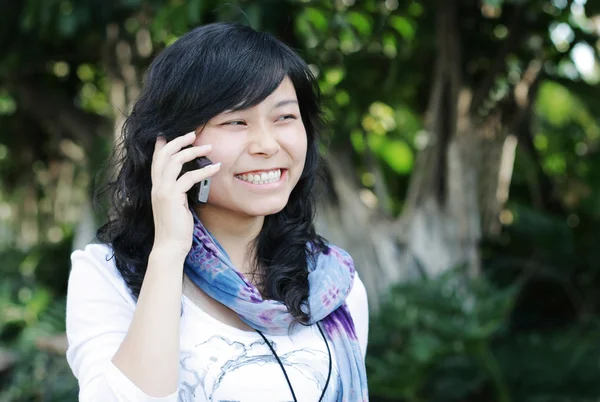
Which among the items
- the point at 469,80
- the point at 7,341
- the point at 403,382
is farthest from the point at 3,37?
the point at 403,382

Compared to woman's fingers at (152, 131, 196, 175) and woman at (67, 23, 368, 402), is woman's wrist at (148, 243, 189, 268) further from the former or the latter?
woman's fingers at (152, 131, 196, 175)

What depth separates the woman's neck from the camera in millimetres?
1577

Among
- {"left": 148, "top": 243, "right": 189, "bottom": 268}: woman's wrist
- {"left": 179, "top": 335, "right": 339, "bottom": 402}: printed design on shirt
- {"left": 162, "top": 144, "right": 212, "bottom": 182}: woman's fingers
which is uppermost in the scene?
{"left": 162, "top": 144, "right": 212, "bottom": 182}: woman's fingers

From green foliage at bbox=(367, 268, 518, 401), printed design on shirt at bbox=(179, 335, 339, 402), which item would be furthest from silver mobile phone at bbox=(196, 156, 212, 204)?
green foliage at bbox=(367, 268, 518, 401)

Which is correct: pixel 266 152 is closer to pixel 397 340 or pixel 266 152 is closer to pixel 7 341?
pixel 397 340

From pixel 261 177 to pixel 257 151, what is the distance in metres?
0.06

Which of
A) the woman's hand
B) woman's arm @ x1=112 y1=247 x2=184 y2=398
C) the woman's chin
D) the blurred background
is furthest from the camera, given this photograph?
the blurred background

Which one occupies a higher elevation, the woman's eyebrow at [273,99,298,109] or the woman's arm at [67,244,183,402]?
the woman's eyebrow at [273,99,298,109]

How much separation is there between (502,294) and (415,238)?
87 centimetres

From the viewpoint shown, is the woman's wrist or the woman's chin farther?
the woman's chin

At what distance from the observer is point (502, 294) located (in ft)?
12.3

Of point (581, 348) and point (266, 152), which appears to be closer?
point (266, 152)

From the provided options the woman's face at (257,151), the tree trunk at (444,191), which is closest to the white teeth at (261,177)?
the woman's face at (257,151)

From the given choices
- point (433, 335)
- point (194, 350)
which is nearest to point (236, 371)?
point (194, 350)
